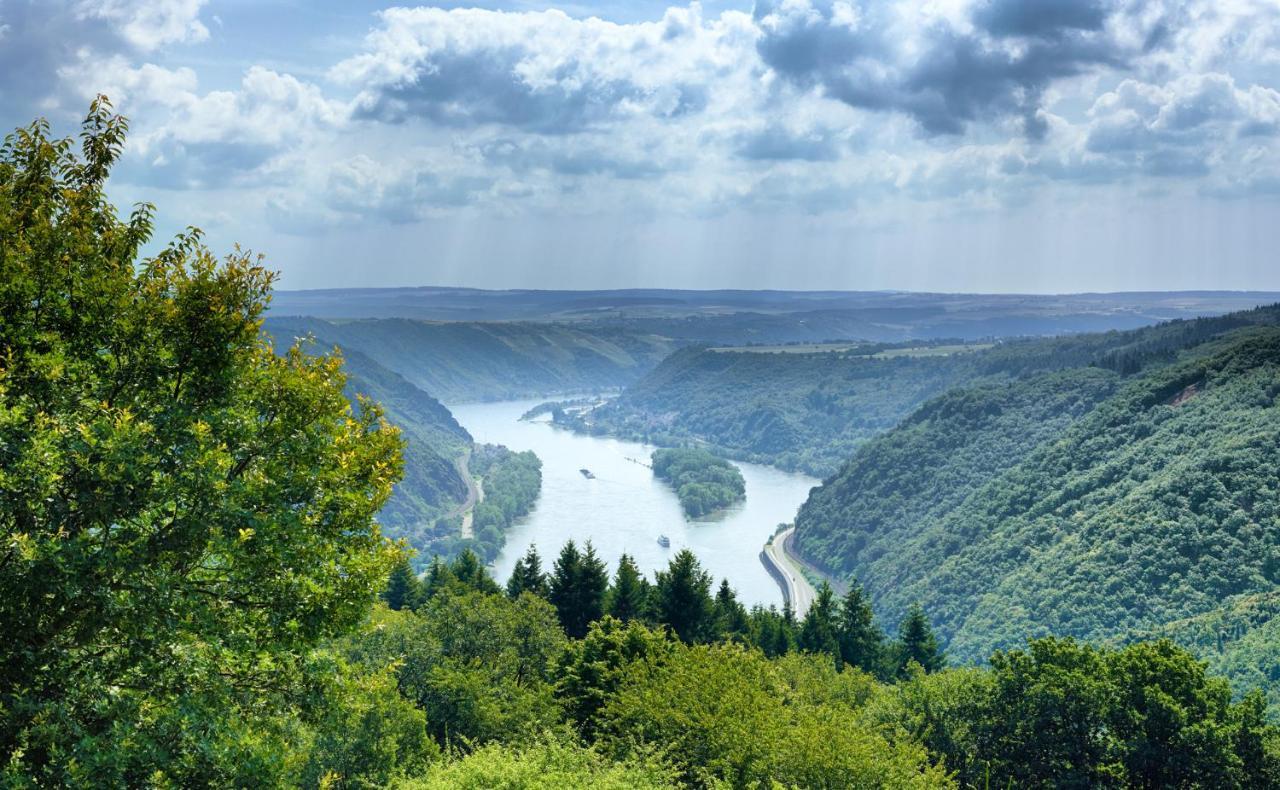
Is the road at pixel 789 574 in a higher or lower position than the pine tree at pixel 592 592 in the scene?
lower

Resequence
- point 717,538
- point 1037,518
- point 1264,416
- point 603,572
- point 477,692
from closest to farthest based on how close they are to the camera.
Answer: point 477,692 < point 603,572 < point 1264,416 < point 1037,518 < point 717,538

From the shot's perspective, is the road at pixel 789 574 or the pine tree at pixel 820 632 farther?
the road at pixel 789 574

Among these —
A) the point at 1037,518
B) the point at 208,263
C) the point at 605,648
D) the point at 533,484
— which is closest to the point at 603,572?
the point at 605,648

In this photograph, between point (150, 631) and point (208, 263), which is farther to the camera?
point (208, 263)

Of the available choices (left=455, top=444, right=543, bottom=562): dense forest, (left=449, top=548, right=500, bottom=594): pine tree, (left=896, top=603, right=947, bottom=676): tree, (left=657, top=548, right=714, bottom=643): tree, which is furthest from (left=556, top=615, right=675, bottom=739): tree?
(left=455, top=444, right=543, bottom=562): dense forest

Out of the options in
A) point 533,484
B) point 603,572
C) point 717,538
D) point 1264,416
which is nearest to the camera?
point 603,572

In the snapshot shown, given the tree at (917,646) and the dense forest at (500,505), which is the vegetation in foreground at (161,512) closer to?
the tree at (917,646)

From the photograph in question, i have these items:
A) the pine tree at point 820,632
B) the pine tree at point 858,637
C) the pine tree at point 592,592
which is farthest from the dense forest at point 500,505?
the pine tree at point 592,592

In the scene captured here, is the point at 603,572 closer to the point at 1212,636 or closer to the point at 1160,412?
the point at 1212,636
